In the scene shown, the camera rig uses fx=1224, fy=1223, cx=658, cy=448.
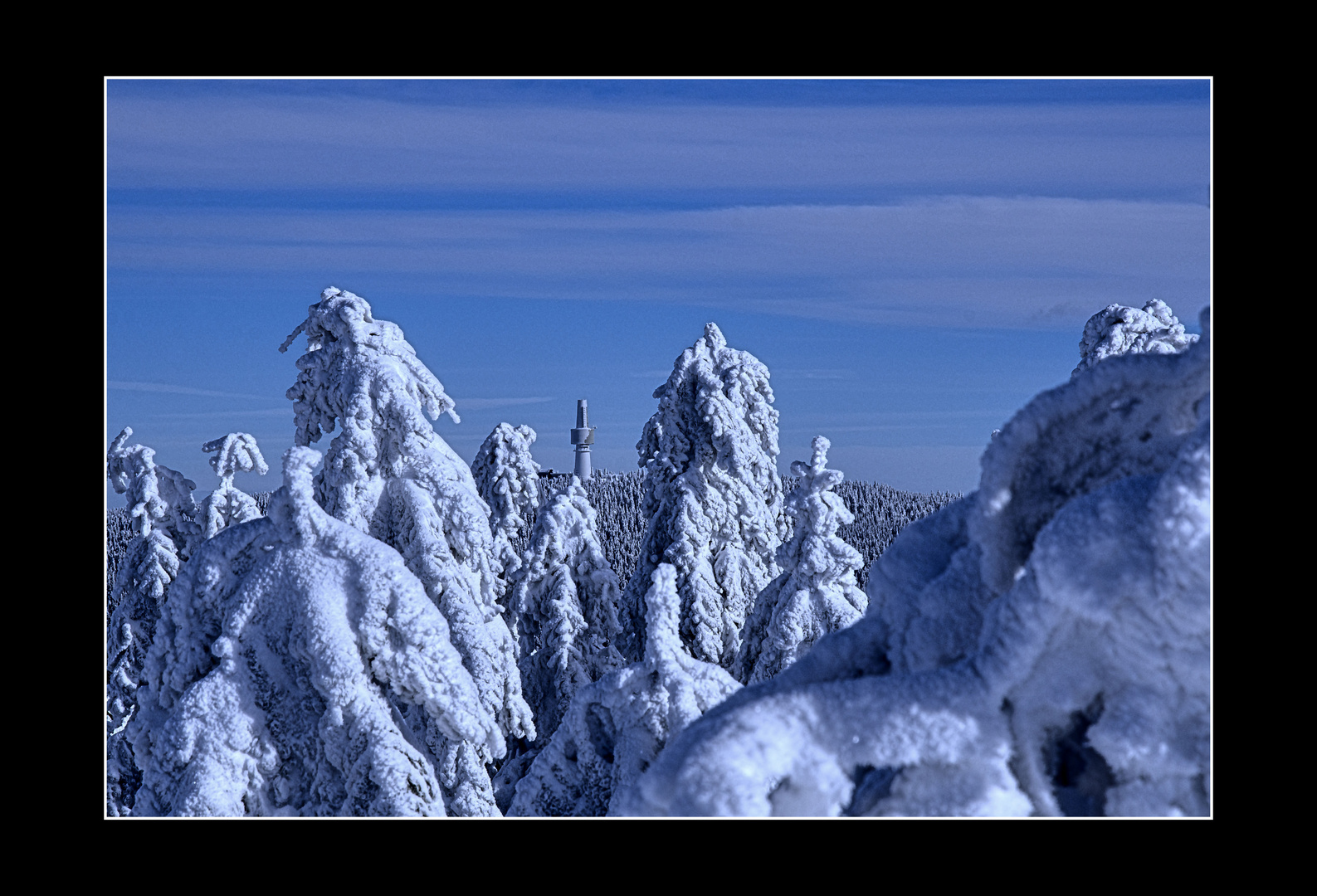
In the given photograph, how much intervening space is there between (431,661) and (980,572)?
615 cm

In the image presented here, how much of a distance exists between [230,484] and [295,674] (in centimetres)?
1224

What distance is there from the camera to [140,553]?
20719 millimetres

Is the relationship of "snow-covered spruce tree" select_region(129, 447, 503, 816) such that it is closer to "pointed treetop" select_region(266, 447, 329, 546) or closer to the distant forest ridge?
"pointed treetop" select_region(266, 447, 329, 546)

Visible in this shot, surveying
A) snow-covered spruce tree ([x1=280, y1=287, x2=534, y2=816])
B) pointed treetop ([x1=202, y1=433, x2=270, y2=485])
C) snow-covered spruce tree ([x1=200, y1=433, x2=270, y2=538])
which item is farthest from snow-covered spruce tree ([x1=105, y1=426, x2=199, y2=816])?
snow-covered spruce tree ([x1=280, y1=287, x2=534, y2=816])

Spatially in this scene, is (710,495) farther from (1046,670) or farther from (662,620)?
(1046,670)

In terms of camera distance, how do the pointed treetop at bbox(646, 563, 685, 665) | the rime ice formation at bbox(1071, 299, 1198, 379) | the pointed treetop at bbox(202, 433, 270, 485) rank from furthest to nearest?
the rime ice formation at bbox(1071, 299, 1198, 379) < the pointed treetop at bbox(202, 433, 270, 485) < the pointed treetop at bbox(646, 563, 685, 665)

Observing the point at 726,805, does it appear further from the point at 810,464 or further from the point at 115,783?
the point at 810,464

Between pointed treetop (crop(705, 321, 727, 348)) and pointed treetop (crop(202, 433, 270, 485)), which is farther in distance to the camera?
pointed treetop (crop(705, 321, 727, 348))

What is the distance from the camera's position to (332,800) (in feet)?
31.3

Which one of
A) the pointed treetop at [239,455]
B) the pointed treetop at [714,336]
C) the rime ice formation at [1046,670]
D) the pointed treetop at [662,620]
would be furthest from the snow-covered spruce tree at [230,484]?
the rime ice formation at [1046,670]

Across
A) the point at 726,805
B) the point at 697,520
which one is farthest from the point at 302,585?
the point at 697,520

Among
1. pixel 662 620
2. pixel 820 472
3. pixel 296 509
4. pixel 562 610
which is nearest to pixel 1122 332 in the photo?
pixel 820 472

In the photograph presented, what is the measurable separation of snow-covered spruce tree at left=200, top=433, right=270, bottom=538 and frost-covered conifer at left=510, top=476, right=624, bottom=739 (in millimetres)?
5410

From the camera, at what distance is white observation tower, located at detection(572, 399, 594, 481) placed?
25.9 m
